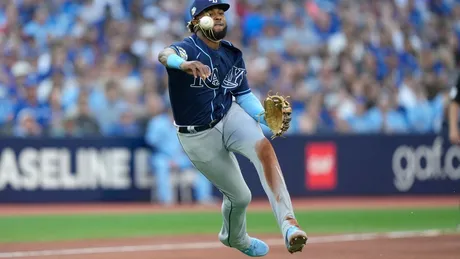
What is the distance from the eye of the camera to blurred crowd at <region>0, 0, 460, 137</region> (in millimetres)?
17609

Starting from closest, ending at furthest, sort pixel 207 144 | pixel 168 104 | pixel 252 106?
pixel 207 144 < pixel 252 106 < pixel 168 104

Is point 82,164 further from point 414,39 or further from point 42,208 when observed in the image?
point 414,39

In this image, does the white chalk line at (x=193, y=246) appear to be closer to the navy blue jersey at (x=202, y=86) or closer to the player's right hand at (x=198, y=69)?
the navy blue jersey at (x=202, y=86)

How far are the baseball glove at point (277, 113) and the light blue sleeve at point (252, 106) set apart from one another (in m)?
0.17

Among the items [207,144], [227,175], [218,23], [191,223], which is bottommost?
[191,223]

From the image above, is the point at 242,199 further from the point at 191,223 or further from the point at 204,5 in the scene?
the point at 191,223

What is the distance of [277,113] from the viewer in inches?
321

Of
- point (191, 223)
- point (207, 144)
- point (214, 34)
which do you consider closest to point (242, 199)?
point (207, 144)

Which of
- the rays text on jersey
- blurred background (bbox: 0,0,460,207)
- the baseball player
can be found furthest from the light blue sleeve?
blurred background (bbox: 0,0,460,207)

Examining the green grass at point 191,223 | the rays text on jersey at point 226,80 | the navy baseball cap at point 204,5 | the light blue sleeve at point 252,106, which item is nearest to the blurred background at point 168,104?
the green grass at point 191,223

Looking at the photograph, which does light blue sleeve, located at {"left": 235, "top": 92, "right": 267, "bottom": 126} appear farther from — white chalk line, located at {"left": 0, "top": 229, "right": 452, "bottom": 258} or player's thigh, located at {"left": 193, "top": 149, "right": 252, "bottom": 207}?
white chalk line, located at {"left": 0, "top": 229, "right": 452, "bottom": 258}

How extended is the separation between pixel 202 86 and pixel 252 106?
0.59 meters

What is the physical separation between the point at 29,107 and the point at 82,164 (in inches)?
58.6

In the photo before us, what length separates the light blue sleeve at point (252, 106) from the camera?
332 inches
